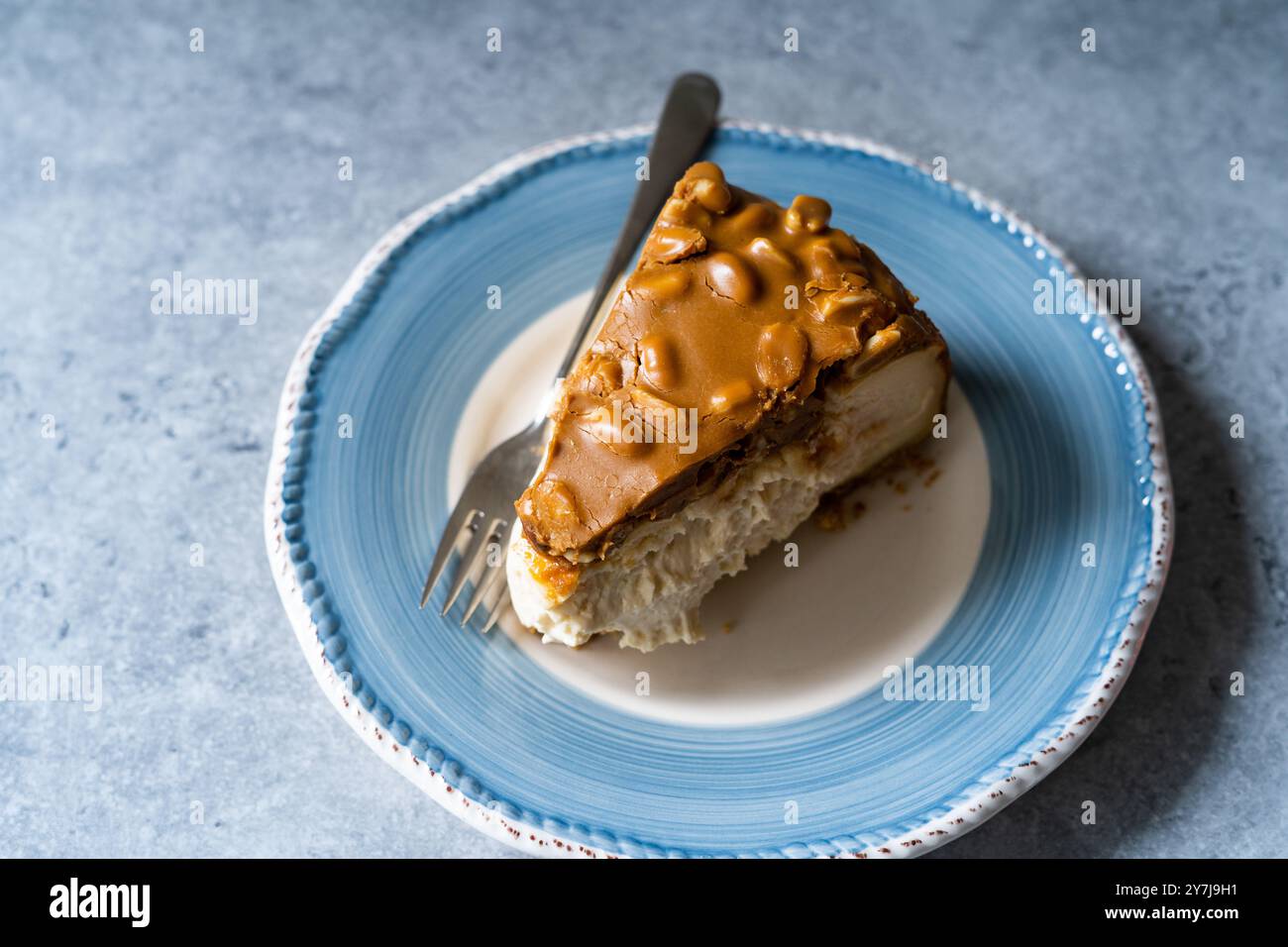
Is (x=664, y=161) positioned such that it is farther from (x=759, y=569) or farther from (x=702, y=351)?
(x=759, y=569)

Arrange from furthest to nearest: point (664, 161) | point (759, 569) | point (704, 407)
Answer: point (664, 161)
point (759, 569)
point (704, 407)

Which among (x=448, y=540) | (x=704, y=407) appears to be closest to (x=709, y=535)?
(x=704, y=407)

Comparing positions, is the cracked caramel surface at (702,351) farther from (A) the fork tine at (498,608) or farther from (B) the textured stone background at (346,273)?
(B) the textured stone background at (346,273)

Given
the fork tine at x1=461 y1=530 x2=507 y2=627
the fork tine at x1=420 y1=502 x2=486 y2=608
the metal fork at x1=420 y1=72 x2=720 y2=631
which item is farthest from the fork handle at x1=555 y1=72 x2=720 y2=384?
the fork tine at x1=461 y1=530 x2=507 y2=627

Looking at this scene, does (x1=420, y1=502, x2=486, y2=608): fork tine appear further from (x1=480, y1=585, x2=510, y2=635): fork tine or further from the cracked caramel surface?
the cracked caramel surface

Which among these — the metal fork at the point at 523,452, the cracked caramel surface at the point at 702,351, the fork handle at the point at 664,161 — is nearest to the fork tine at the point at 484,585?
the metal fork at the point at 523,452

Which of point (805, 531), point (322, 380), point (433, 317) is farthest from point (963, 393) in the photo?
point (322, 380)
